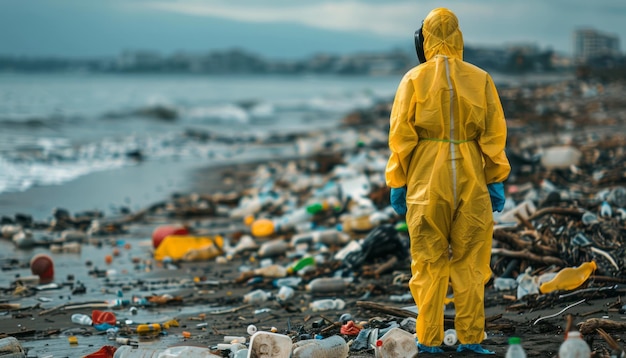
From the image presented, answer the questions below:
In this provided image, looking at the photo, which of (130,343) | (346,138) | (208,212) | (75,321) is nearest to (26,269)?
(75,321)

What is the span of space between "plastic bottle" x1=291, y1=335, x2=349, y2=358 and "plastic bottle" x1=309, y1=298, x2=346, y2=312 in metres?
1.51

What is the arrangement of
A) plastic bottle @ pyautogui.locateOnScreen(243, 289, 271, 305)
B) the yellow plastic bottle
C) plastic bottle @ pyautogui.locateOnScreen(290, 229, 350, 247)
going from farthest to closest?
plastic bottle @ pyautogui.locateOnScreen(290, 229, 350, 247), plastic bottle @ pyautogui.locateOnScreen(243, 289, 271, 305), the yellow plastic bottle

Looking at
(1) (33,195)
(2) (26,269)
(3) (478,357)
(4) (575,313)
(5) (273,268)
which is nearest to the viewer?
(3) (478,357)

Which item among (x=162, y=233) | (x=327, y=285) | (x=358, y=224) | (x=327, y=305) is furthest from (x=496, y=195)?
(x=162, y=233)

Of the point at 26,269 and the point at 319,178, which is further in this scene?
the point at 319,178

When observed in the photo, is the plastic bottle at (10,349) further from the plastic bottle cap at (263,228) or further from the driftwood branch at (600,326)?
the plastic bottle cap at (263,228)

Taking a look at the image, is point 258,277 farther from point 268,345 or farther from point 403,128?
point 403,128

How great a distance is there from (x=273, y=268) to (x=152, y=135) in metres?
20.1

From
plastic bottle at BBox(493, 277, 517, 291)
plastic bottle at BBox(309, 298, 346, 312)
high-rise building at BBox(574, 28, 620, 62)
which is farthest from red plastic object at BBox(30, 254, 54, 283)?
high-rise building at BBox(574, 28, 620, 62)

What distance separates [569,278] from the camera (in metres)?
5.32

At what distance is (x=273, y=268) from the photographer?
683 centimetres

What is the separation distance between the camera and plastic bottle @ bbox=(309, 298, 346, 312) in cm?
563

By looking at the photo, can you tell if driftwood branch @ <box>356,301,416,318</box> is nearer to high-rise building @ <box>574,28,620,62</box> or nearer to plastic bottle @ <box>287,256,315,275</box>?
plastic bottle @ <box>287,256,315,275</box>

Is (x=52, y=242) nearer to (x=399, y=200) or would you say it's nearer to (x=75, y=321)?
(x=75, y=321)
